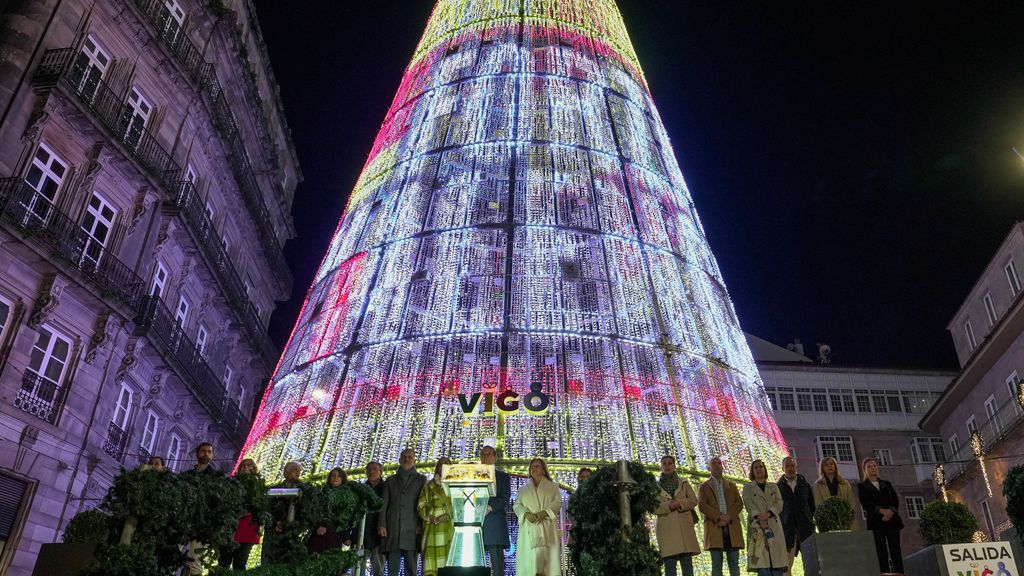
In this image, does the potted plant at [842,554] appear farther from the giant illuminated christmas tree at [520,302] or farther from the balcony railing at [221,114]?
the balcony railing at [221,114]

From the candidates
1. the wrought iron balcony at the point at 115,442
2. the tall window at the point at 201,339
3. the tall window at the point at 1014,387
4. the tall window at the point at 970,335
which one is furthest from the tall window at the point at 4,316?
the tall window at the point at 970,335

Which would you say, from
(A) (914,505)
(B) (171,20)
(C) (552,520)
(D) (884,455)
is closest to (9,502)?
(C) (552,520)

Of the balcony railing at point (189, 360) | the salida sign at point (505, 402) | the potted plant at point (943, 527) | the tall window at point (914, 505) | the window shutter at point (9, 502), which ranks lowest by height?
the potted plant at point (943, 527)

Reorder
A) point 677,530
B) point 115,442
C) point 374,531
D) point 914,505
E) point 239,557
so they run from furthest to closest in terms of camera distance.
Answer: point 914,505, point 115,442, point 239,557, point 374,531, point 677,530

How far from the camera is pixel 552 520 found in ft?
31.5

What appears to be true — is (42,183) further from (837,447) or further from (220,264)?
(837,447)

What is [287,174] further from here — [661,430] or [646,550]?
[646,550]

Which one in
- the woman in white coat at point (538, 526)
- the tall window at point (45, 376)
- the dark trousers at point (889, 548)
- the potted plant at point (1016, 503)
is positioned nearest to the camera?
the potted plant at point (1016, 503)

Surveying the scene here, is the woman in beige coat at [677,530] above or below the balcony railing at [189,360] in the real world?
below

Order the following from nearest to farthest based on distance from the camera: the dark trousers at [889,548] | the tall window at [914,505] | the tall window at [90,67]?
the dark trousers at [889,548], the tall window at [90,67], the tall window at [914,505]

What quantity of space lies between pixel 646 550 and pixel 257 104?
27.8 m

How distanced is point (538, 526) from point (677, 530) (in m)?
1.69

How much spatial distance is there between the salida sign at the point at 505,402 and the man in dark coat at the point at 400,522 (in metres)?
2.95

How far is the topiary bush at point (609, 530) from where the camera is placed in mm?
8711
